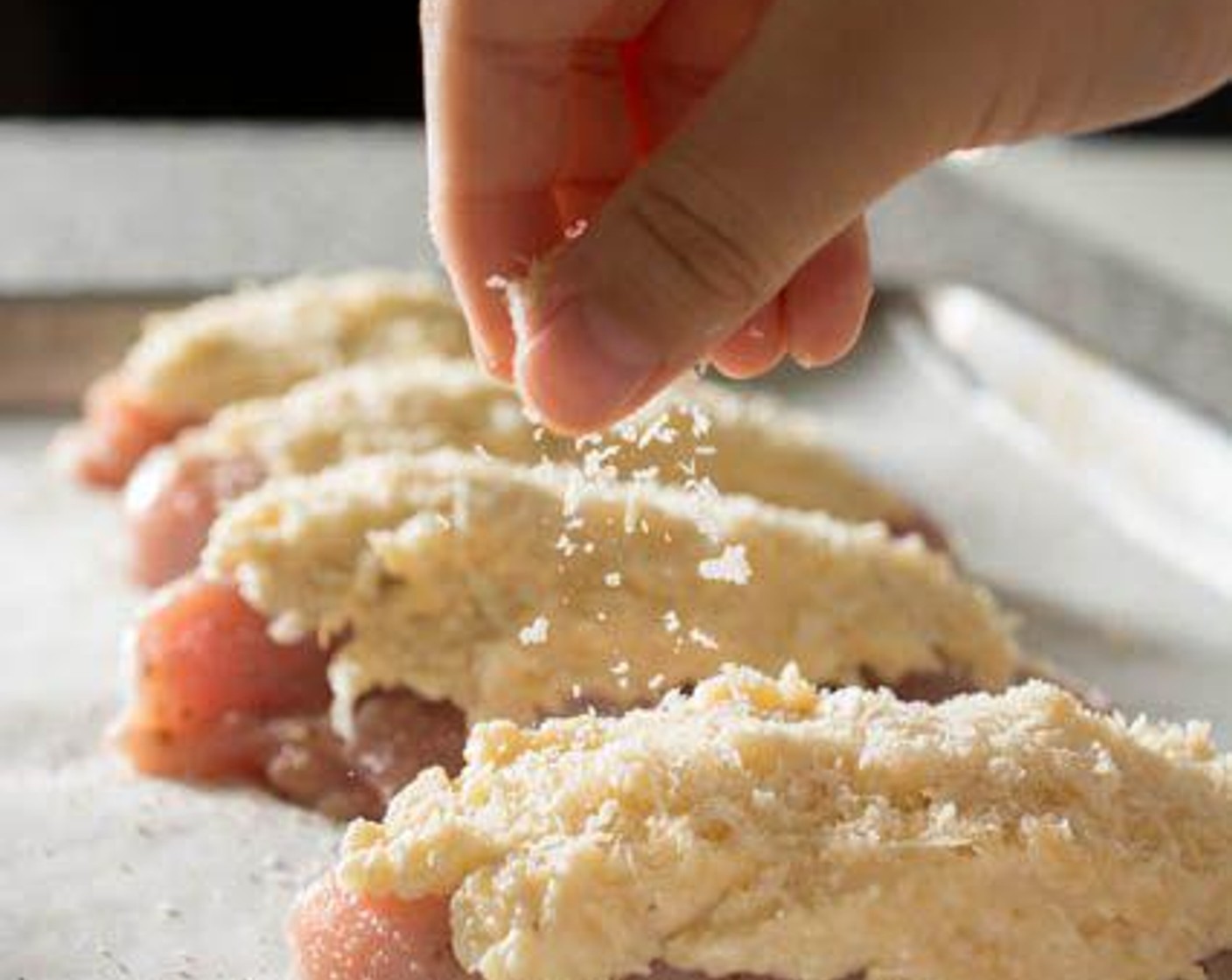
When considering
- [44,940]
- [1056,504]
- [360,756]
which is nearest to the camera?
[44,940]

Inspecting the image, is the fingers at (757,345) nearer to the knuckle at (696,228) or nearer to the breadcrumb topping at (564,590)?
the knuckle at (696,228)

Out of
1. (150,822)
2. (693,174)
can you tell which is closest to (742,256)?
(693,174)

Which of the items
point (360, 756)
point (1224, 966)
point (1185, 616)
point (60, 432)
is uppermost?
point (1224, 966)

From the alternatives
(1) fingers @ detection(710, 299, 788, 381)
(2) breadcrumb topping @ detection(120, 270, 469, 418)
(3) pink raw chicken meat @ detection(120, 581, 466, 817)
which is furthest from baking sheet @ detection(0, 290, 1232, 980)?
(1) fingers @ detection(710, 299, 788, 381)

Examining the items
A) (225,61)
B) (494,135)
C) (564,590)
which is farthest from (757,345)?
(225,61)

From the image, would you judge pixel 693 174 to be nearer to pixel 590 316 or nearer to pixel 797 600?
pixel 590 316

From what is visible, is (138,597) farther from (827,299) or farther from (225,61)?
(225,61)

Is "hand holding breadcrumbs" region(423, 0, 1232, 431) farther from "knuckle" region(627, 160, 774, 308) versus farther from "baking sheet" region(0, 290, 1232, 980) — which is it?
"baking sheet" region(0, 290, 1232, 980)
